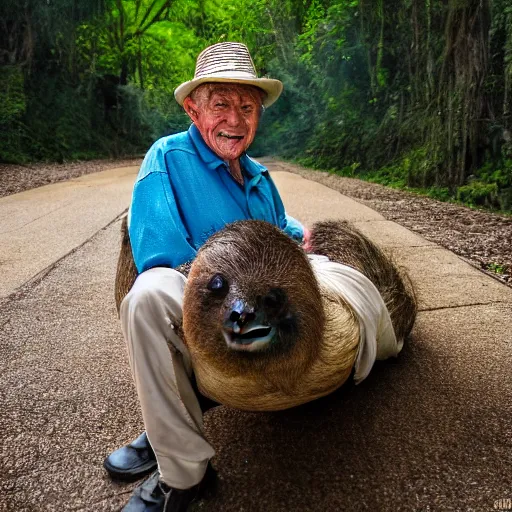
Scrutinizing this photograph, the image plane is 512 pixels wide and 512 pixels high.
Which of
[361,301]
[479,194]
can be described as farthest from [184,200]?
[479,194]

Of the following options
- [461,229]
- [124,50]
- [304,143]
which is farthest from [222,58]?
[124,50]

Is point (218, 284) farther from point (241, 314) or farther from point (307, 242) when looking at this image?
point (307, 242)

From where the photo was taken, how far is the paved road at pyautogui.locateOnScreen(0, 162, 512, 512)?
1793 mm

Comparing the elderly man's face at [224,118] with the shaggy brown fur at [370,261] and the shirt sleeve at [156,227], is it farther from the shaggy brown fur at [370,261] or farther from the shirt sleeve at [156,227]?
the shaggy brown fur at [370,261]

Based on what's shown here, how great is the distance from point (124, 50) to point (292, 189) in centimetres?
1541

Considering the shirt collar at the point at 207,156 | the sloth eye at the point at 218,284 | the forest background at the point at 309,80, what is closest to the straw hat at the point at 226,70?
the shirt collar at the point at 207,156

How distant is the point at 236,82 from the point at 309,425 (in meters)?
1.54

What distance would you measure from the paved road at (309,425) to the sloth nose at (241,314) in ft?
2.68

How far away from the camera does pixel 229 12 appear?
2483 cm

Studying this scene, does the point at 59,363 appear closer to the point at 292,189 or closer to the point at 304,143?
the point at 292,189

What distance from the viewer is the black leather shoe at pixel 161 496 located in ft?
5.60

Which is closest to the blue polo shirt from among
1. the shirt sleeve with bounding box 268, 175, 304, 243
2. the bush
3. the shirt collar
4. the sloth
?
the shirt collar

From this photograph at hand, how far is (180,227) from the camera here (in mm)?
2006

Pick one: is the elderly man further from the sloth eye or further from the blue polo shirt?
the sloth eye
